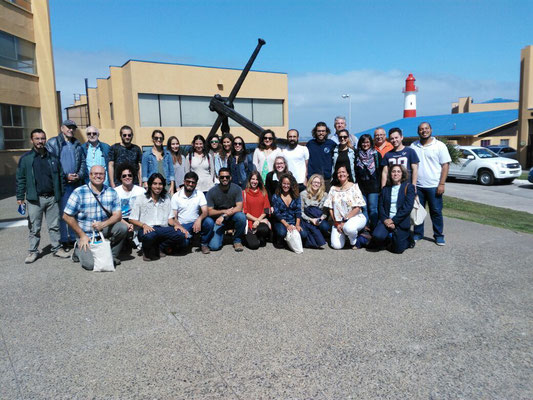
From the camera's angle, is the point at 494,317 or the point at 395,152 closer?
the point at 494,317

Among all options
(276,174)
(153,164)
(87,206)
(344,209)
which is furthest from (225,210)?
(87,206)

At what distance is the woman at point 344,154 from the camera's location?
20.1ft

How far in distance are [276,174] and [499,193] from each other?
11.9 m

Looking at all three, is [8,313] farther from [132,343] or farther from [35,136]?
[35,136]

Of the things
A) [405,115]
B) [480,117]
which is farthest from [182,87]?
[405,115]

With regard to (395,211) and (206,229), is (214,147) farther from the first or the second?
(395,211)

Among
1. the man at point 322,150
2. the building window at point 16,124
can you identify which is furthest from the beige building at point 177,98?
the man at point 322,150

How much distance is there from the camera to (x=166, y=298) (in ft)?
13.5

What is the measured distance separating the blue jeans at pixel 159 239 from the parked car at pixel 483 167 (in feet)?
51.8

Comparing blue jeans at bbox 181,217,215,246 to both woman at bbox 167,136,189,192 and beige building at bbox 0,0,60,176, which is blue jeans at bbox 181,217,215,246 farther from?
beige building at bbox 0,0,60,176

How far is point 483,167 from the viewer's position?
1722 cm

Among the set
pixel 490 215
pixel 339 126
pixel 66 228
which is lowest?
pixel 490 215

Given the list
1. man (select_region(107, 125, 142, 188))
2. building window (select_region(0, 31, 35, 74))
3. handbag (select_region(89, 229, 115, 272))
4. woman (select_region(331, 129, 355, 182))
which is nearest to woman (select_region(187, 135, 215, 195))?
man (select_region(107, 125, 142, 188))

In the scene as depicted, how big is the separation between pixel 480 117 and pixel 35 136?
39.3 metres
